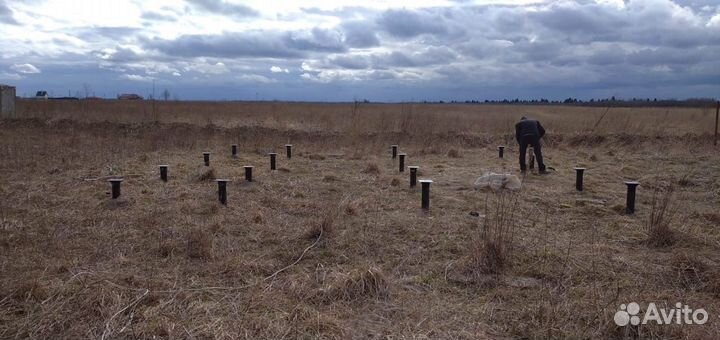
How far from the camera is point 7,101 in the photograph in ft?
88.2

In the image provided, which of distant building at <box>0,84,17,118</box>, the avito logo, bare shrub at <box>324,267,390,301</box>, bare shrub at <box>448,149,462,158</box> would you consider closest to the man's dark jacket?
bare shrub at <box>448,149,462,158</box>

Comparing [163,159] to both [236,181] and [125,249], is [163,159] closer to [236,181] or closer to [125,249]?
[236,181]

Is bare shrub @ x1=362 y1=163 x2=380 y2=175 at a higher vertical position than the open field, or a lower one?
higher

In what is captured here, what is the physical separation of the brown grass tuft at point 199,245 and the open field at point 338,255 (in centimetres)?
2

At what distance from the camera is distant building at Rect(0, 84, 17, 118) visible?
26469mm

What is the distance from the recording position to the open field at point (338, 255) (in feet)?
12.8

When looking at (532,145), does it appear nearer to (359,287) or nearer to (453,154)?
(453,154)

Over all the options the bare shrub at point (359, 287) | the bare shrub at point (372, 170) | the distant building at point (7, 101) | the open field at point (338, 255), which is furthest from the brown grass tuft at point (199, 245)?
the distant building at point (7, 101)

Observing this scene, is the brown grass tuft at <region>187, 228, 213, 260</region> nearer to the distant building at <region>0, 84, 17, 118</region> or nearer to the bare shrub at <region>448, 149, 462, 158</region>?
the bare shrub at <region>448, 149, 462, 158</region>

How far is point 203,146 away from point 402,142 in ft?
22.6

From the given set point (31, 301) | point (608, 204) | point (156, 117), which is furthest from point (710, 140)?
point (156, 117)

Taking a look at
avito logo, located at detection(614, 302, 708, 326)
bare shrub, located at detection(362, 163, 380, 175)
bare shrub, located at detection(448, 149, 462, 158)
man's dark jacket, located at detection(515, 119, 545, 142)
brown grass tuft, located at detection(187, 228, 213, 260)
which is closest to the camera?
avito logo, located at detection(614, 302, 708, 326)

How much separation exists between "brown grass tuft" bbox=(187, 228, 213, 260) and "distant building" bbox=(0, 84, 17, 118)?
25.5 m

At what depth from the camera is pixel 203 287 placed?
4562 mm
